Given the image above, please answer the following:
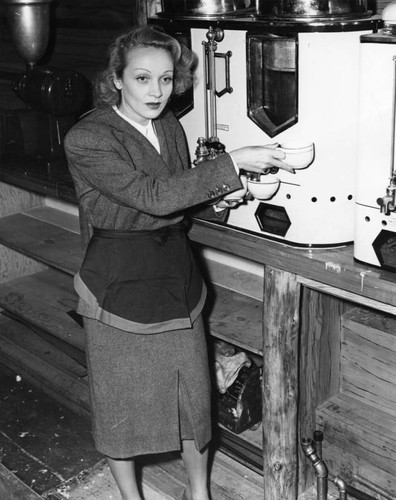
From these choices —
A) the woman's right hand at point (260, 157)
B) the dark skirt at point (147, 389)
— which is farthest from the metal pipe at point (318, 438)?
the woman's right hand at point (260, 157)

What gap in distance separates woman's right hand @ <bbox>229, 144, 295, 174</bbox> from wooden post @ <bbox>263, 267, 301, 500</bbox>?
0.32 meters

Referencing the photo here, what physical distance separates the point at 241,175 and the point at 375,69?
0.49m

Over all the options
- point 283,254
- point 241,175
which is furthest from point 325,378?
Result: point 241,175

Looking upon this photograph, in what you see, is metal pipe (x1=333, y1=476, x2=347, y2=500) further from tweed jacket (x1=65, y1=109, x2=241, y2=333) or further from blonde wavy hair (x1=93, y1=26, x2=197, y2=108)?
blonde wavy hair (x1=93, y1=26, x2=197, y2=108)

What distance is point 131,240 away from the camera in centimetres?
227

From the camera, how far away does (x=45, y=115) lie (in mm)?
3285

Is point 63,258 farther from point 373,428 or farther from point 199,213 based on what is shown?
point 373,428

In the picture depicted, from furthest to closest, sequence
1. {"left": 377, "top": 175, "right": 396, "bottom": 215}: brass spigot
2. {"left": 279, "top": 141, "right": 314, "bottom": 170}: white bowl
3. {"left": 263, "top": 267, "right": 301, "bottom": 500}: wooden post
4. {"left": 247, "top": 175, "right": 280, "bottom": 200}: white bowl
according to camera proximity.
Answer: {"left": 263, "top": 267, "right": 301, "bottom": 500}: wooden post → {"left": 247, "top": 175, "right": 280, "bottom": 200}: white bowl → {"left": 279, "top": 141, "right": 314, "bottom": 170}: white bowl → {"left": 377, "top": 175, "right": 396, "bottom": 215}: brass spigot

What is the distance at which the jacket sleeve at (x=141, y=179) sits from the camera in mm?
2055

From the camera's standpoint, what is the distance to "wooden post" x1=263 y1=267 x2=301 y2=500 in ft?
7.38

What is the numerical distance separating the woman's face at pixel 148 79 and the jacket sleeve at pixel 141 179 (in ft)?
0.43

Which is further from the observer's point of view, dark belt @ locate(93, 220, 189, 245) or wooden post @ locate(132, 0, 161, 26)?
wooden post @ locate(132, 0, 161, 26)

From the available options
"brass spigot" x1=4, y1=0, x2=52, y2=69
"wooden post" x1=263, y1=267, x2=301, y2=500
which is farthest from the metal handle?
"brass spigot" x1=4, y1=0, x2=52, y2=69

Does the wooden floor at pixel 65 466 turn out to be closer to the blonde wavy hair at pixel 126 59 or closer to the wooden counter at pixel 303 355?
the wooden counter at pixel 303 355
